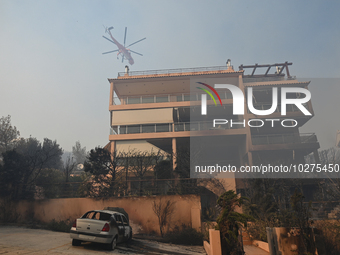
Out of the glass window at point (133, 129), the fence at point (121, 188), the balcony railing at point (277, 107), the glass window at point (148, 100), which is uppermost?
the glass window at point (148, 100)

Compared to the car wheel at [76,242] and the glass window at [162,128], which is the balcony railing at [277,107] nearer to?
the glass window at [162,128]

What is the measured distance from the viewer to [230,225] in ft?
23.5

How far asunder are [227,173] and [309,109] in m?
14.9

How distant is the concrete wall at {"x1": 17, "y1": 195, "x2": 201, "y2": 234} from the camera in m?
13.9

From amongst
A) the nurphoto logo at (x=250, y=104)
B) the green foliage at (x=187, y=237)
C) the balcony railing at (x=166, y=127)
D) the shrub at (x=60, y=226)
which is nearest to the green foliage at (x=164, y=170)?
the balcony railing at (x=166, y=127)

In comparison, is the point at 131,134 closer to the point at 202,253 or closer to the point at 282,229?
the point at 202,253

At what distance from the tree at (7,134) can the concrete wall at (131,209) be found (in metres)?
27.0

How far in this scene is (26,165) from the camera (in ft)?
57.3

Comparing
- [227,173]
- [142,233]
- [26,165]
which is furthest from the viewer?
[227,173]

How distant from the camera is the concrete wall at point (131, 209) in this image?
1385cm

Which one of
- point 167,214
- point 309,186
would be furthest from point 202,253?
point 309,186

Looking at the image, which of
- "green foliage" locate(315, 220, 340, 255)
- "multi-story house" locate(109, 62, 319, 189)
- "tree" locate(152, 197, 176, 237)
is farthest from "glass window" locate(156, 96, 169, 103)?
"green foliage" locate(315, 220, 340, 255)

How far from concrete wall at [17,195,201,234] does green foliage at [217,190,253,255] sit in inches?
249

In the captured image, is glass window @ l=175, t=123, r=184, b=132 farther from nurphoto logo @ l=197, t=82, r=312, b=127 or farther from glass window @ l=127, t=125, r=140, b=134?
glass window @ l=127, t=125, r=140, b=134
